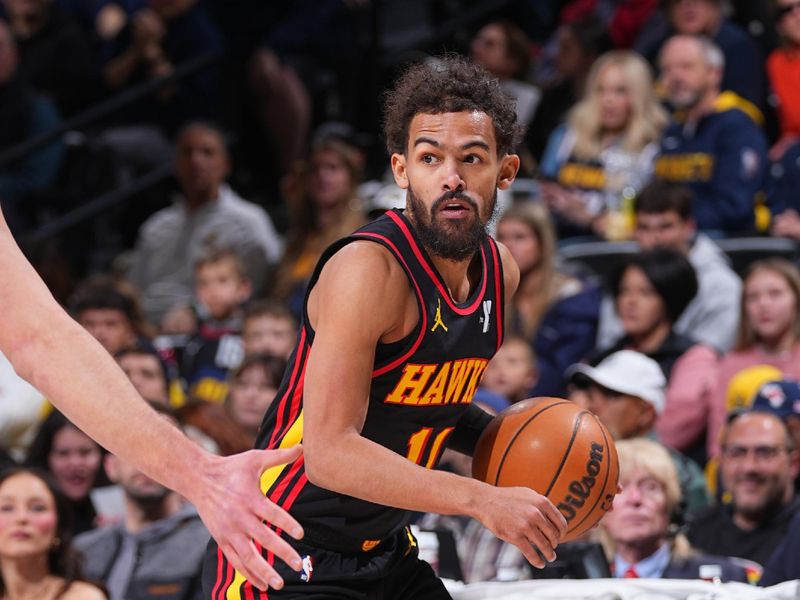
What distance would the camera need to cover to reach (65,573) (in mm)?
5367

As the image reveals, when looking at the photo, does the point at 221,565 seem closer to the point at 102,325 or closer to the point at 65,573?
the point at 65,573

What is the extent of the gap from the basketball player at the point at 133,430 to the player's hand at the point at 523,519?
0.90 meters

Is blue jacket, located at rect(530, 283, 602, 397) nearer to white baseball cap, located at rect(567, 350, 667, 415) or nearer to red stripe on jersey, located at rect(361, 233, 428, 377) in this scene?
white baseball cap, located at rect(567, 350, 667, 415)

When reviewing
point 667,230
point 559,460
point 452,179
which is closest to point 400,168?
point 452,179

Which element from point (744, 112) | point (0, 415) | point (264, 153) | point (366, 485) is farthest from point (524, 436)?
point (264, 153)

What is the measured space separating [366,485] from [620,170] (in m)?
5.21

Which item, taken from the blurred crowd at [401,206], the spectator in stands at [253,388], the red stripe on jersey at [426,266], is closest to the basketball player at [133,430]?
the red stripe on jersey at [426,266]

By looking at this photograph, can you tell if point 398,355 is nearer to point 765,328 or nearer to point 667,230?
point 765,328

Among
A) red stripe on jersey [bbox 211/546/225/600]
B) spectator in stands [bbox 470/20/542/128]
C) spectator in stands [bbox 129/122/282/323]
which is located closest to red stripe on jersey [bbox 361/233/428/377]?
red stripe on jersey [bbox 211/546/225/600]

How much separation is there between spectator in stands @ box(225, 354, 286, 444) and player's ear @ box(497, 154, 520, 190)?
3415 millimetres

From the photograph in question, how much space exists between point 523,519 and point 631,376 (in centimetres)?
335

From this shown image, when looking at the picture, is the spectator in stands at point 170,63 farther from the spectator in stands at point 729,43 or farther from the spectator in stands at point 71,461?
the spectator in stands at point 71,461

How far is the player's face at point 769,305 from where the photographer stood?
6.55 meters

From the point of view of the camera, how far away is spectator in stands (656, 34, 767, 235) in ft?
25.3
